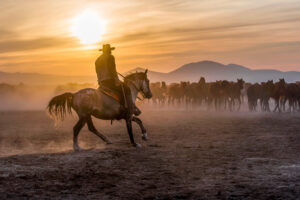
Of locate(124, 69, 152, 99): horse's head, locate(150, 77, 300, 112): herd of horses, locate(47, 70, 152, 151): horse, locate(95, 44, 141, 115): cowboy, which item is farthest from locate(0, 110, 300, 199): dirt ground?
locate(150, 77, 300, 112): herd of horses

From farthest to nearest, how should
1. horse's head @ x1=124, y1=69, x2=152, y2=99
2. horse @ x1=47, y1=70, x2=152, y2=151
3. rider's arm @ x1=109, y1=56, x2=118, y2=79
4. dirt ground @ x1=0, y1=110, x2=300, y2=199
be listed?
horse's head @ x1=124, y1=69, x2=152, y2=99 < rider's arm @ x1=109, y1=56, x2=118, y2=79 < horse @ x1=47, y1=70, x2=152, y2=151 < dirt ground @ x1=0, y1=110, x2=300, y2=199

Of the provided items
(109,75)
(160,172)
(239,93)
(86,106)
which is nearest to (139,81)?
(109,75)

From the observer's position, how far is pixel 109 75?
12352mm

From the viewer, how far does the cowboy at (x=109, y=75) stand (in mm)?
12266

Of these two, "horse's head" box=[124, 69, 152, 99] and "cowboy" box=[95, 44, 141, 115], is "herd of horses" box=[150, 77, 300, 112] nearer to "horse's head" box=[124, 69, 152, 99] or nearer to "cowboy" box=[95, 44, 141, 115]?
"horse's head" box=[124, 69, 152, 99]

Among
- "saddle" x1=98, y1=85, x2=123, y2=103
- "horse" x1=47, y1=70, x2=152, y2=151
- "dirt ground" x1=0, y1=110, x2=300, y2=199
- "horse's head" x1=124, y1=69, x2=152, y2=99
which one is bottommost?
"dirt ground" x1=0, y1=110, x2=300, y2=199

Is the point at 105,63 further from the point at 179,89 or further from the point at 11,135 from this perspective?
the point at 179,89

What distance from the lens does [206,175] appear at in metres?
8.36

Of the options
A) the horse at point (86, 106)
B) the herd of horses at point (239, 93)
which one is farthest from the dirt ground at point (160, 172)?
the herd of horses at point (239, 93)

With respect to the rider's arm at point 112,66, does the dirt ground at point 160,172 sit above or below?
below

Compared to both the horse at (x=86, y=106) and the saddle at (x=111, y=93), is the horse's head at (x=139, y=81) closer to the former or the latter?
the saddle at (x=111, y=93)

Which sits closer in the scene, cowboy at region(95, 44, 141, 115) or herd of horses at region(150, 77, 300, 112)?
cowboy at region(95, 44, 141, 115)

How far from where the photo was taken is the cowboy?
1227cm

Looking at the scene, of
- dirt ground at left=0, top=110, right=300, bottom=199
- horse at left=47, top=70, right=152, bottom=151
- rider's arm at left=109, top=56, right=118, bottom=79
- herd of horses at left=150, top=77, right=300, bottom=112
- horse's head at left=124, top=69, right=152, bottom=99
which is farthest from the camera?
herd of horses at left=150, top=77, right=300, bottom=112
